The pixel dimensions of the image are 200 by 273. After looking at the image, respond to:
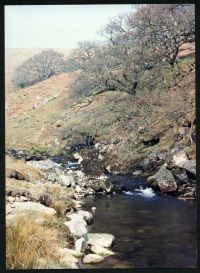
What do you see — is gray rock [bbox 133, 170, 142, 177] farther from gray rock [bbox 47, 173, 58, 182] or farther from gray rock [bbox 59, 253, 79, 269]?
gray rock [bbox 59, 253, 79, 269]

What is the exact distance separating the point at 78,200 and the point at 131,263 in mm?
2362

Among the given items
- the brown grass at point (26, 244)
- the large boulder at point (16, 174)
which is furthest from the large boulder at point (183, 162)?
the brown grass at point (26, 244)

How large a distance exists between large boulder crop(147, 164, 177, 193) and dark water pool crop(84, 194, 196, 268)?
281 mm

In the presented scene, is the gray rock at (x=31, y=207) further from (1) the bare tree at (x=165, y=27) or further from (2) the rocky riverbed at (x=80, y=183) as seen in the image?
(1) the bare tree at (x=165, y=27)

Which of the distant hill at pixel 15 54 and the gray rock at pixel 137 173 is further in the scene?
the gray rock at pixel 137 173

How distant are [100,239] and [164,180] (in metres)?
2.55

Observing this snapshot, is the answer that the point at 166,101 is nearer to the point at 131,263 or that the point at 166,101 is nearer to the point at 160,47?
the point at 160,47

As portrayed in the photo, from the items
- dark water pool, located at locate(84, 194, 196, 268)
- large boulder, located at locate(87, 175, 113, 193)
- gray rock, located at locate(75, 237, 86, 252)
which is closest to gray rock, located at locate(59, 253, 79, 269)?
dark water pool, located at locate(84, 194, 196, 268)

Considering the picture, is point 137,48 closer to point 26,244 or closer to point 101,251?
point 101,251

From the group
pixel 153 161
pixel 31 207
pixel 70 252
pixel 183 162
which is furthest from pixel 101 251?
pixel 153 161

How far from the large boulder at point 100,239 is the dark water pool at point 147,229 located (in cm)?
10

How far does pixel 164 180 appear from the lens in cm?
848

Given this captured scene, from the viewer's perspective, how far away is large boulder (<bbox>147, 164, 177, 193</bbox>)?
834 cm

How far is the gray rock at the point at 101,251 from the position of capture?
19.4ft
